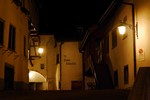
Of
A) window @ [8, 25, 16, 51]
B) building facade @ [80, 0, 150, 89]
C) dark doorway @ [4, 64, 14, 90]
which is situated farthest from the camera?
window @ [8, 25, 16, 51]

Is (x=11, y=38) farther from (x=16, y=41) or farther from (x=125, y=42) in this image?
(x=125, y=42)

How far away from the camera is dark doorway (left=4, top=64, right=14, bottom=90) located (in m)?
24.8

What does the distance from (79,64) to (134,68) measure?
2884 centimetres

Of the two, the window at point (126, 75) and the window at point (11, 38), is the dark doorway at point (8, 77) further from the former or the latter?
the window at point (126, 75)

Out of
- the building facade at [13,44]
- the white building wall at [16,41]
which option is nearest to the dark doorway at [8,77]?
the building facade at [13,44]

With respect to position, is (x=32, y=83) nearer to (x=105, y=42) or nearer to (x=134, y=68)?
(x=105, y=42)

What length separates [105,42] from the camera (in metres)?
32.2

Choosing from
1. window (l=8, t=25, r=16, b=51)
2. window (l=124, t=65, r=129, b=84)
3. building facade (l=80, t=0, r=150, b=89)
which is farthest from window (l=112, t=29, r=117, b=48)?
window (l=8, t=25, r=16, b=51)

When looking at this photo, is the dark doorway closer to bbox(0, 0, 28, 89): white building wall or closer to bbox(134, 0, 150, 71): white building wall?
bbox(0, 0, 28, 89): white building wall

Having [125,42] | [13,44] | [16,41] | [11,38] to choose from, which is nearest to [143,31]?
[125,42]

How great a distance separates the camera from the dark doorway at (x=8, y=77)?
24.8 meters

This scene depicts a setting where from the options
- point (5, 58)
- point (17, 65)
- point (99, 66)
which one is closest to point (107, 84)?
point (99, 66)

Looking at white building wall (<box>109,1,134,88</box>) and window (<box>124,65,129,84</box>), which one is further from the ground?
white building wall (<box>109,1,134,88</box>)

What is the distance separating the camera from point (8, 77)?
84.8 feet
